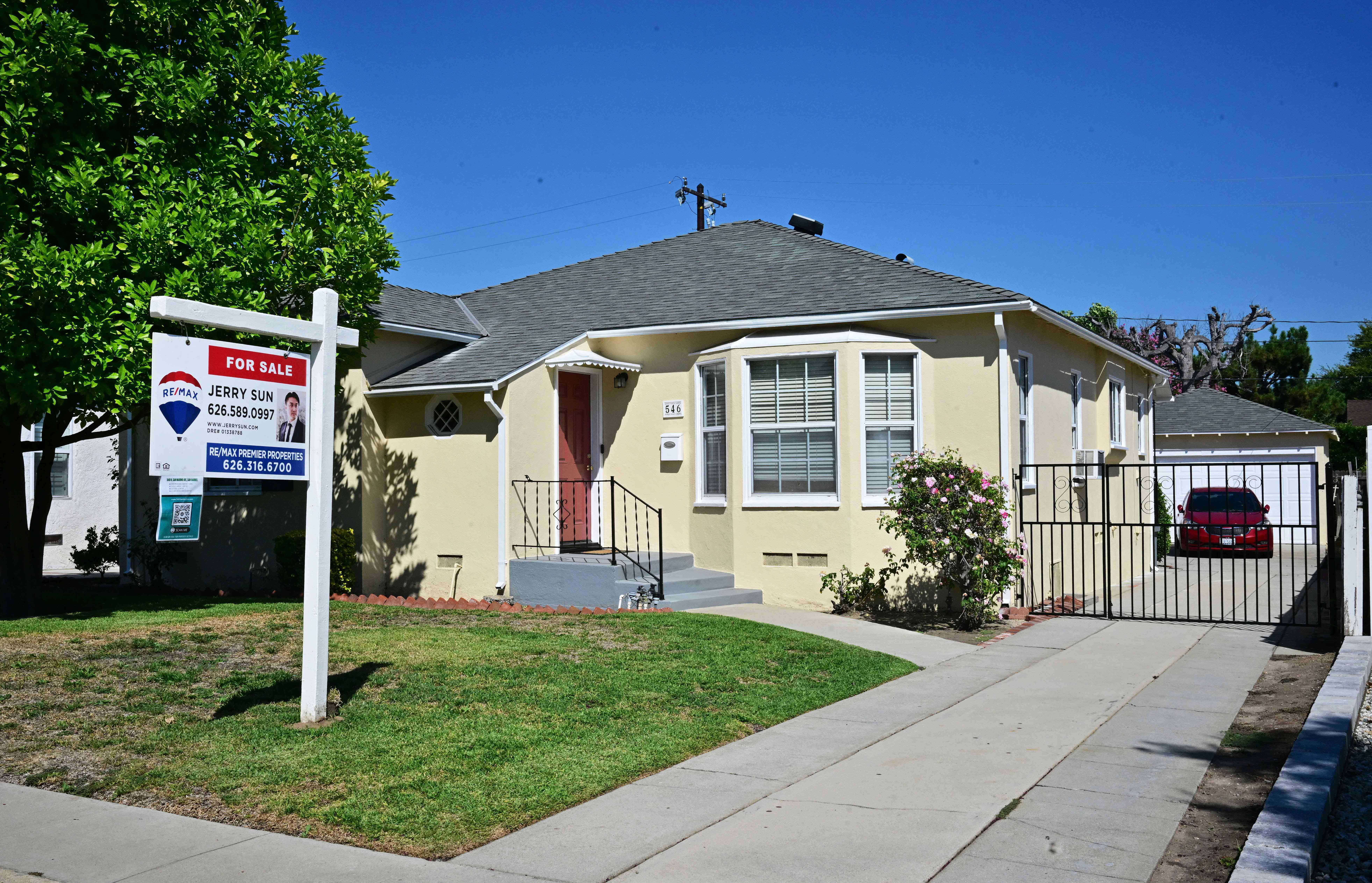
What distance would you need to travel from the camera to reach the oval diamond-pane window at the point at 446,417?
558 inches

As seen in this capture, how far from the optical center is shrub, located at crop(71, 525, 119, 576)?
17062 millimetres

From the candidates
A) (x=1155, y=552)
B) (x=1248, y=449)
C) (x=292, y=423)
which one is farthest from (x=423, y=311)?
(x=1248, y=449)

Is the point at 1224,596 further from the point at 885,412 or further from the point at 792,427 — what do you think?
the point at 792,427

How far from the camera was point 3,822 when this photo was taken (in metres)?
5.30

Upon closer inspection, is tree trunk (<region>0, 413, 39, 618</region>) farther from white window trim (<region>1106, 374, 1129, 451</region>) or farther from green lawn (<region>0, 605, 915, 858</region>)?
white window trim (<region>1106, 374, 1129, 451</region>)

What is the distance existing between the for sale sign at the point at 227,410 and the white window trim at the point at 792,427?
725cm

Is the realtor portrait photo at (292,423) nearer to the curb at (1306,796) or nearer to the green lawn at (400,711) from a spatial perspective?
the green lawn at (400,711)

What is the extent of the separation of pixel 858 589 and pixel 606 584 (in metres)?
3.01

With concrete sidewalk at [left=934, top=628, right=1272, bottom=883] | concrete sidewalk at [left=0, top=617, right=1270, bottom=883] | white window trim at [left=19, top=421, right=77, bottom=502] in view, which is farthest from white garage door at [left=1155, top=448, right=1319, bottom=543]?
white window trim at [left=19, top=421, right=77, bottom=502]

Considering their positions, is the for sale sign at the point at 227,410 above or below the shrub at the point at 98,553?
above

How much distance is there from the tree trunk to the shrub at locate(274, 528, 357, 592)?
2.81 metres

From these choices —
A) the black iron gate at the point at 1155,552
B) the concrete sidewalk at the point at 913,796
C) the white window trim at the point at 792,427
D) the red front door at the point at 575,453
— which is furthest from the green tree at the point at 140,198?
the black iron gate at the point at 1155,552

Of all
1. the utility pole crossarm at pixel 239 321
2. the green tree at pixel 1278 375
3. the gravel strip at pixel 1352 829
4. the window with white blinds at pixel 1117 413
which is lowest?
the gravel strip at pixel 1352 829

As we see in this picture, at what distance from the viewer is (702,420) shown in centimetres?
1416
